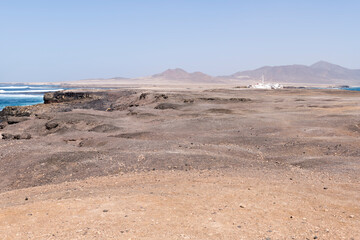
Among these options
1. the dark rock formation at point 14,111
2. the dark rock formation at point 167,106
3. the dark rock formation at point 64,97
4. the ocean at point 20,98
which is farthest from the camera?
the ocean at point 20,98

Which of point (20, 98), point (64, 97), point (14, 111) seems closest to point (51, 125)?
point (14, 111)

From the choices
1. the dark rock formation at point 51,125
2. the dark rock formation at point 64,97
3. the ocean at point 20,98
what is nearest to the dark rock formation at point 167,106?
the dark rock formation at point 51,125

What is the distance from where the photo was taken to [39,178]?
36.4 ft

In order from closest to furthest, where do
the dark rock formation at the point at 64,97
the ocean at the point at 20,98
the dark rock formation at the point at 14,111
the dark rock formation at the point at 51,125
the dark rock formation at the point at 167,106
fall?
the dark rock formation at the point at 51,125
the dark rock formation at the point at 167,106
the dark rock formation at the point at 14,111
the dark rock formation at the point at 64,97
the ocean at the point at 20,98

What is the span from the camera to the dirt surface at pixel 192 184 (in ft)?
20.7

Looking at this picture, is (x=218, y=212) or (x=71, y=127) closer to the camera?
(x=218, y=212)

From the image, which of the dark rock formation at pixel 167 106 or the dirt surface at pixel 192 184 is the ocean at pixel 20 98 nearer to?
the dark rock formation at pixel 167 106

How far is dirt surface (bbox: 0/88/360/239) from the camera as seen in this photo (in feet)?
20.7

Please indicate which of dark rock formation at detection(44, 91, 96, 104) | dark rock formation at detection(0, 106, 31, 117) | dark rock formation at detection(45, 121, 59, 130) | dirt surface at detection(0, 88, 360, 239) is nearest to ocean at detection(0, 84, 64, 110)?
dark rock formation at detection(44, 91, 96, 104)

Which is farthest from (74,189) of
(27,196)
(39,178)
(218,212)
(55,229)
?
(218,212)

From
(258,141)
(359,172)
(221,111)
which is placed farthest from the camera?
(221,111)

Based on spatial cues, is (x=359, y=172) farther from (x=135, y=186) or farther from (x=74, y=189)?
(x=74, y=189)

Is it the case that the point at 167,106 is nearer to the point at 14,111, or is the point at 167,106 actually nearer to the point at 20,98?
the point at 14,111

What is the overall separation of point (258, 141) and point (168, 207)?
28.0 ft
